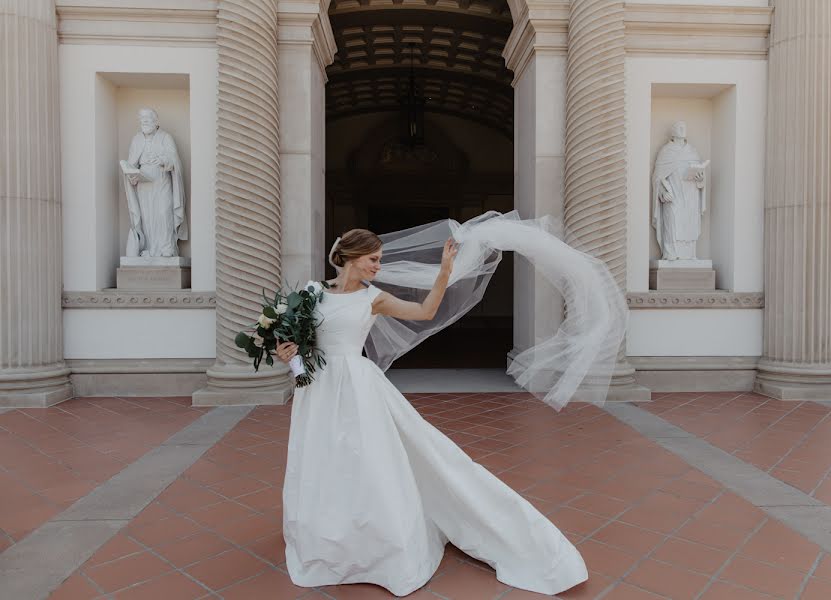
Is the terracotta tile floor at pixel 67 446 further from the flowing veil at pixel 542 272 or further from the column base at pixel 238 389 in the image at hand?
the flowing veil at pixel 542 272

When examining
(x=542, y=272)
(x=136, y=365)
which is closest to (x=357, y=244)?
(x=542, y=272)

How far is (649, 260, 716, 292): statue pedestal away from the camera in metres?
7.57

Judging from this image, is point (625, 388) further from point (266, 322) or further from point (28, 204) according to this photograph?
point (28, 204)

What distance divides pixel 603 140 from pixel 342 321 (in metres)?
5.03

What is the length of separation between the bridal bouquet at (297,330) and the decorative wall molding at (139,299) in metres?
4.54

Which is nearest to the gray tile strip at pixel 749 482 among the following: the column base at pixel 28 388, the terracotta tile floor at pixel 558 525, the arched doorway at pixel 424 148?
the terracotta tile floor at pixel 558 525

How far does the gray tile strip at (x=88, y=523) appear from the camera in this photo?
2.83 metres

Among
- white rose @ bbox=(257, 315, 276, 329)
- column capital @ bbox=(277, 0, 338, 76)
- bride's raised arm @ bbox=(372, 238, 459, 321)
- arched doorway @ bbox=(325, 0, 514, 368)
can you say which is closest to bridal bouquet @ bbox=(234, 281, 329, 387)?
white rose @ bbox=(257, 315, 276, 329)

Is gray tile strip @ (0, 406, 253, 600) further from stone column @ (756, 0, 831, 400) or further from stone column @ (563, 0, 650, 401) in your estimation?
stone column @ (756, 0, 831, 400)

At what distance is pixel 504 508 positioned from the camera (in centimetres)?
290

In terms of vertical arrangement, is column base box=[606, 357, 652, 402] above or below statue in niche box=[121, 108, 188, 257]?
below

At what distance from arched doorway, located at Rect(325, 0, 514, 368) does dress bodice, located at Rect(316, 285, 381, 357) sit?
927 cm

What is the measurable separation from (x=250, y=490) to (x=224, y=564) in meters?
1.04

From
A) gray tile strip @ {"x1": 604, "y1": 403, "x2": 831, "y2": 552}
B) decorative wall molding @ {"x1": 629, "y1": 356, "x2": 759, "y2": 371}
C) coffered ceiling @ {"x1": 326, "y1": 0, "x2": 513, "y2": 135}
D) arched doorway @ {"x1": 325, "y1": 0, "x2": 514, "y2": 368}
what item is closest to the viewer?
gray tile strip @ {"x1": 604, "y1": 403, "x2": 831, "y2": 552}
